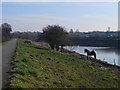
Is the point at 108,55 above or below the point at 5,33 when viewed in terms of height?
below

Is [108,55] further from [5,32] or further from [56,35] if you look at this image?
[5,32]

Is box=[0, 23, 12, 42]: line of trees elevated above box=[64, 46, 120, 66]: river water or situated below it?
above

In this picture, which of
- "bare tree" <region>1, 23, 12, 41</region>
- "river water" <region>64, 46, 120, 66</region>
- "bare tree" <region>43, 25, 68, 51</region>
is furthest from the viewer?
"bare tree" <region>1, 23, 12, 41</region>

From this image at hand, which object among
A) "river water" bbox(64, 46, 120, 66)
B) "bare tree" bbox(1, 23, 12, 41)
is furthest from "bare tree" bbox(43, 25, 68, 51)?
"bare tree" bbox(1, 23, 12, 41)

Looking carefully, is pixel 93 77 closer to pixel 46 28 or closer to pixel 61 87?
pixel 61 87

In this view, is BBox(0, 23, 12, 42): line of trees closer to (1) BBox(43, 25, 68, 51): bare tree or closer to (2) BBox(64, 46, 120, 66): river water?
(1) BBox(43, 25, 68, 51): bare tree

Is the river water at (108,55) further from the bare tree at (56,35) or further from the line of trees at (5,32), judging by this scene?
the line of trees at (5,32)

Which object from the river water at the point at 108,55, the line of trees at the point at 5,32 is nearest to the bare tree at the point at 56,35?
the river water at the point at 108,55

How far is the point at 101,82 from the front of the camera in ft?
40.4

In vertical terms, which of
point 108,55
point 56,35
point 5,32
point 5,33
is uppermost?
point 5,32

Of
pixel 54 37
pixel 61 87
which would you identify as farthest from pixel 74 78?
pixel 54 37

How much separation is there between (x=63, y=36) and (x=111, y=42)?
51904mm

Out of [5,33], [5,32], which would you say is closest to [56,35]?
[5,33]

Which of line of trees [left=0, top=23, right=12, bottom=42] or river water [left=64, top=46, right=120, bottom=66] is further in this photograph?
line of trees [left=0, top=23, right=12, bottom=42]
